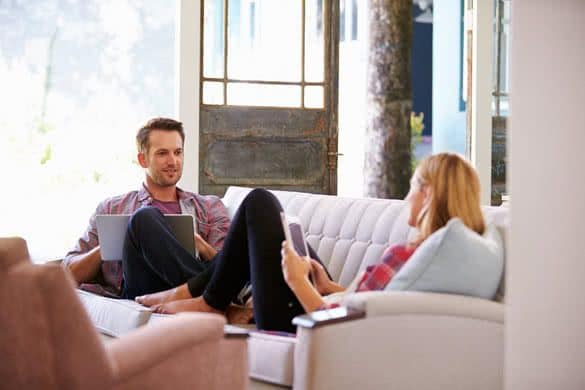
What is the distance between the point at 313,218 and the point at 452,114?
624 cm

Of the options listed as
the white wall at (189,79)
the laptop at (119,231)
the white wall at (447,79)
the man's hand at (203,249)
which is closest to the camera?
the laptop at (119,231)

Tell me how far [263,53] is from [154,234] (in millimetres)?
2882

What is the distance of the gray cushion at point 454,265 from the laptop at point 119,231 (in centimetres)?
137

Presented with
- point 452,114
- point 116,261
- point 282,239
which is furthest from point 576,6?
point 452,114

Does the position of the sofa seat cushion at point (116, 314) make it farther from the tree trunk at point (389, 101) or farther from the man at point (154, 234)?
the tree trunk at point (389, 101)

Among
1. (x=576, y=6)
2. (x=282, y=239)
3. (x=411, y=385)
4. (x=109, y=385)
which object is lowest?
(x=411, y=385)

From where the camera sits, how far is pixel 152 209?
369cm

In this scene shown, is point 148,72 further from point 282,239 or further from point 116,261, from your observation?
point 282,239

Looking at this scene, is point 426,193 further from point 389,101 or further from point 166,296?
point 389,101

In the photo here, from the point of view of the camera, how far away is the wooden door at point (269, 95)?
6117mm

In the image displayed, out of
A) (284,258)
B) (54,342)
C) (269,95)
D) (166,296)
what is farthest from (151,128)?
(54,342)

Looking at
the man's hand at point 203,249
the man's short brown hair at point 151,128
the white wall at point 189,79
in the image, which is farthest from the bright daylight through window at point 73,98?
the man's hand at point 203,249

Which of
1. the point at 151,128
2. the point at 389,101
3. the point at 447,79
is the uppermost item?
the point at 447,79

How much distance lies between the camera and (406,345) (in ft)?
8.30
